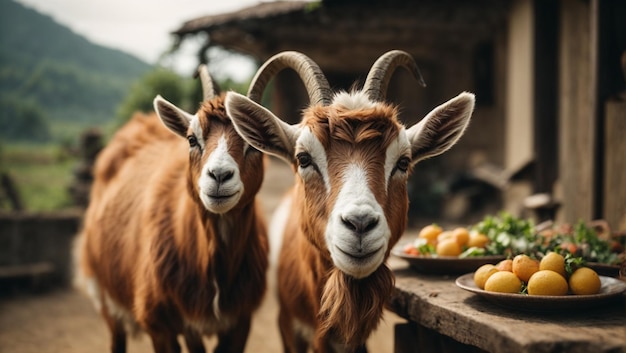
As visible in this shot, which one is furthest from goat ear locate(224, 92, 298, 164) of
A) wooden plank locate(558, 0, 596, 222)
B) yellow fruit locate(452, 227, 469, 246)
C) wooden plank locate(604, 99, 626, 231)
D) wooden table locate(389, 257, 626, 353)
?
wooden plank locate(558, 0, 596, 222)

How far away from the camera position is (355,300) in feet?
9.14

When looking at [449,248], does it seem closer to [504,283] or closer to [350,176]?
[504,283]

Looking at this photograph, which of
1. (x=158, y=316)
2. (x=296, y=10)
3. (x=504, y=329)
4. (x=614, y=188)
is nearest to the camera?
(x=504, y=329)

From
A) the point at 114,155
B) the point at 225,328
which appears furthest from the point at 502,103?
the point at 225,328

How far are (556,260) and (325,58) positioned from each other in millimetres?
10927

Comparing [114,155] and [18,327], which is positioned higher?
[114,155]

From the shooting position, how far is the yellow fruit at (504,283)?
2613 millimetres

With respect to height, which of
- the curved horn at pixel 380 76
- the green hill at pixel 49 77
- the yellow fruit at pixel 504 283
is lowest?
the yellow fruit at pixel 504 283

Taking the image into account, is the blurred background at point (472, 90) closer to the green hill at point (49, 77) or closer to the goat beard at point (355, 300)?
the goat beard at point (355, 300)

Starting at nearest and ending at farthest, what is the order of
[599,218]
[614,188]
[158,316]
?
[158,316] < [599,218] < [614,188]

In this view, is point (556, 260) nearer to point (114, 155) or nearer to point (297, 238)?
point (297, 238)

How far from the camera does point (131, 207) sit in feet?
15.5

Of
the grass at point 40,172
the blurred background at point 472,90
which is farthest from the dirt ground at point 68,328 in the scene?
the grass at point 40,172

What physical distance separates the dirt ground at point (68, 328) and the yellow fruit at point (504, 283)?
3272mm
